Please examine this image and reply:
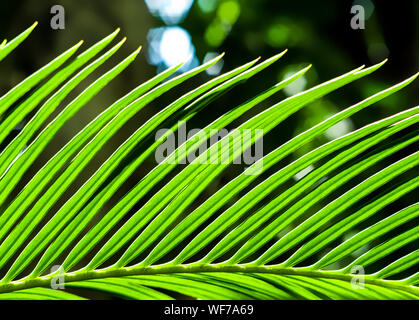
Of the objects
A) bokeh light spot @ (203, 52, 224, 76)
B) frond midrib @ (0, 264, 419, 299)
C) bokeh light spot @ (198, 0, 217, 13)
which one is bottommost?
frond midrib @ (0, 264, 419, 299)

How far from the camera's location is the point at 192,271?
703 millimetres

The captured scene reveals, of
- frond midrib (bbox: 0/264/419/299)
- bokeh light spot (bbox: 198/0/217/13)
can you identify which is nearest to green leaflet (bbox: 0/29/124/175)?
frond midrib (bbox: 0/264/419/299)

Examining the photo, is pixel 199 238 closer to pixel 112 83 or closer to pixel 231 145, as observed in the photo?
pixel 231 145

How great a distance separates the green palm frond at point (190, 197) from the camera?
2.16 feet

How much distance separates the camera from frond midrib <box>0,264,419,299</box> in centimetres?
69

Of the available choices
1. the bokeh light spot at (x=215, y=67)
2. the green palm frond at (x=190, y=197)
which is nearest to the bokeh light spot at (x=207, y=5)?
the bokeh light spot at (x=215, y=67)

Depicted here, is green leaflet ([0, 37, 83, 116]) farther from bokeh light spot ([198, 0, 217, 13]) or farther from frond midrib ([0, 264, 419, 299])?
bokeh light spot ([198, 0, 217, 13])

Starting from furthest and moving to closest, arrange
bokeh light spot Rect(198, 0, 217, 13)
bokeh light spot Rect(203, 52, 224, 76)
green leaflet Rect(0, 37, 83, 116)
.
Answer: bokeh light spot Rect(198, 0, 217, 13)
bokeh light spot Rect(203, 52, 224, 76)
green leaflet Rect(0, 37, 83, 116)

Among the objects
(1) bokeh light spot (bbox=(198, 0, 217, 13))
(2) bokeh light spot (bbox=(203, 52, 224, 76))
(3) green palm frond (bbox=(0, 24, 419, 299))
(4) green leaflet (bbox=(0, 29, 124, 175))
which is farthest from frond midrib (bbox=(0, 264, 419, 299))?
(1) bokeh light spot (bbox=(198, 0, 217, 13))

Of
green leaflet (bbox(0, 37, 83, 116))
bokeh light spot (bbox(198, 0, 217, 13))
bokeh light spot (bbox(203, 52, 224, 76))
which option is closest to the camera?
green leaflet (bbox(0, 37, 83, 116))

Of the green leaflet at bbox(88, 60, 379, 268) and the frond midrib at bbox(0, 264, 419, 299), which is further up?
the green leaflet at bbox(88, 60, 379, 268)

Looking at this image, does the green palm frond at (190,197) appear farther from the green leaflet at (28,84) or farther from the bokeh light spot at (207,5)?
the bokeh light spot at (207,5)

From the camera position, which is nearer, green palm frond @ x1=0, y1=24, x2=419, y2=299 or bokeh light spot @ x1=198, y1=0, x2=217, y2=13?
A: green palm frond @ x1=0, y1=24, x2=419, y2=299
